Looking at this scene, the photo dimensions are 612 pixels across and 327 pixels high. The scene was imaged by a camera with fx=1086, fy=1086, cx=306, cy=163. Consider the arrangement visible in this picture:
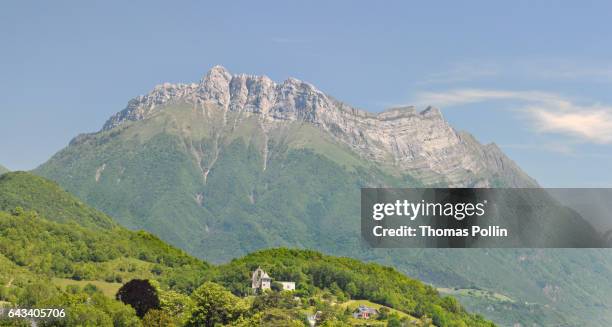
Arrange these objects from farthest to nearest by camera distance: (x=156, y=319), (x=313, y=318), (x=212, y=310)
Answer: (x=313, y=318), (x=212, y=310), (x=156, y=319)

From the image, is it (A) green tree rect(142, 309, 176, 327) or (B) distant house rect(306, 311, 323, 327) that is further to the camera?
(B) distant house rect(306, 311, 323, 327)

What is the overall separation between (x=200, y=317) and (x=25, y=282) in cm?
5071

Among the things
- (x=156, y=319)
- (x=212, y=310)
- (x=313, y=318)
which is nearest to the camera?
(x=156, y=319)

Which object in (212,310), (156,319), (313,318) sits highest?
(212,310)

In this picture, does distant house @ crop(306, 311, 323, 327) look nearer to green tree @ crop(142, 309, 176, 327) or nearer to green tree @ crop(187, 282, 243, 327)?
green tree @ crop(187, 282, 243, 327)

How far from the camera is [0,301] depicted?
16112 cm

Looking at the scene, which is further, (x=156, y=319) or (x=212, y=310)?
(x=212, y=310)

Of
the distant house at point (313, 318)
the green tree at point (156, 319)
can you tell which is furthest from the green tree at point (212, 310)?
the distant house at point (313, 318)

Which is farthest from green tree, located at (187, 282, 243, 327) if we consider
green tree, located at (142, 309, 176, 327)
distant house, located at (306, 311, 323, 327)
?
distant house, located at (306, 311, 323, 327)

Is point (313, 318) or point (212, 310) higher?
point (212, 310)

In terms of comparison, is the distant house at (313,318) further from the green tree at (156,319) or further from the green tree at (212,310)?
the green tree at (156,319)

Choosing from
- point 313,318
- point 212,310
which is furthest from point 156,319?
point 313,318

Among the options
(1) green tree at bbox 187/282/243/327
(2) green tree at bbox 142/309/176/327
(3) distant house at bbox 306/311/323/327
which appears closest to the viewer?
(2) green tree at bbox 142/309/176/327

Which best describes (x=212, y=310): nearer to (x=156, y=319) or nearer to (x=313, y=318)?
(x=156, y=319)
